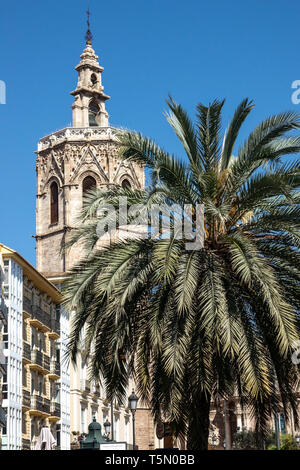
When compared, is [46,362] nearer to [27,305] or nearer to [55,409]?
[55,409]

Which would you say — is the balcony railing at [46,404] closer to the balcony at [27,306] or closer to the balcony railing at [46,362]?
the balcony railing at [46,362]

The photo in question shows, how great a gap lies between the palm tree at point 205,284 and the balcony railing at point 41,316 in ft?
123

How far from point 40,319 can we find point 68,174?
88.8 ft

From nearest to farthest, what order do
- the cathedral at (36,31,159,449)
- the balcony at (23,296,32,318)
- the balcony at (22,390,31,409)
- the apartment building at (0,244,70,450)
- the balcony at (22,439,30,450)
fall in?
the apartment building at (0,244,70,450) < the balcony at (22,439,30,450) < the balcony at (22,390,31,409) < the balcony at (23,296,32,318) < the cathedral at (36,31,159,449)

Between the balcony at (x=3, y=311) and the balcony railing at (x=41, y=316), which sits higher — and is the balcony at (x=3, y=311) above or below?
below

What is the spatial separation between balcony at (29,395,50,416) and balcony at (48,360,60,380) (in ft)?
5.41

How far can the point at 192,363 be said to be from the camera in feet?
62.4

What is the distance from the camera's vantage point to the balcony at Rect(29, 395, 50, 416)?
182 ft

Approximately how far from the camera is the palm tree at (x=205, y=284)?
734 inches

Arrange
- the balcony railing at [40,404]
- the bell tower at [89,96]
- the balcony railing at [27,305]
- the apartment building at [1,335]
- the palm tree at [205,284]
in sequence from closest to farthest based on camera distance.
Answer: the palm tree at [205,284] < the apartment building at [1,335] < the balcony railing at [40,404] < the balcony railing at [27,305] < the bell tower at [89,96]

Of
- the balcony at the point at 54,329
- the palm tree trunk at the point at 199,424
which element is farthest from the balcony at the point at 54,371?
the palm tree trunk at the point at 199,424

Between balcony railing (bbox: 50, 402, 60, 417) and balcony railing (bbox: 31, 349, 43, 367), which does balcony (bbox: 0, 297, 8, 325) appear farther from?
balcony railing (bbox: 50, 402, 60, 417)

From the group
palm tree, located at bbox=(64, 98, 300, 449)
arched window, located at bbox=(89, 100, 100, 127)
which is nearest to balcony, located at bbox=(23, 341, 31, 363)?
palm tree, located at bbox=(64, 98, 300, 449)
